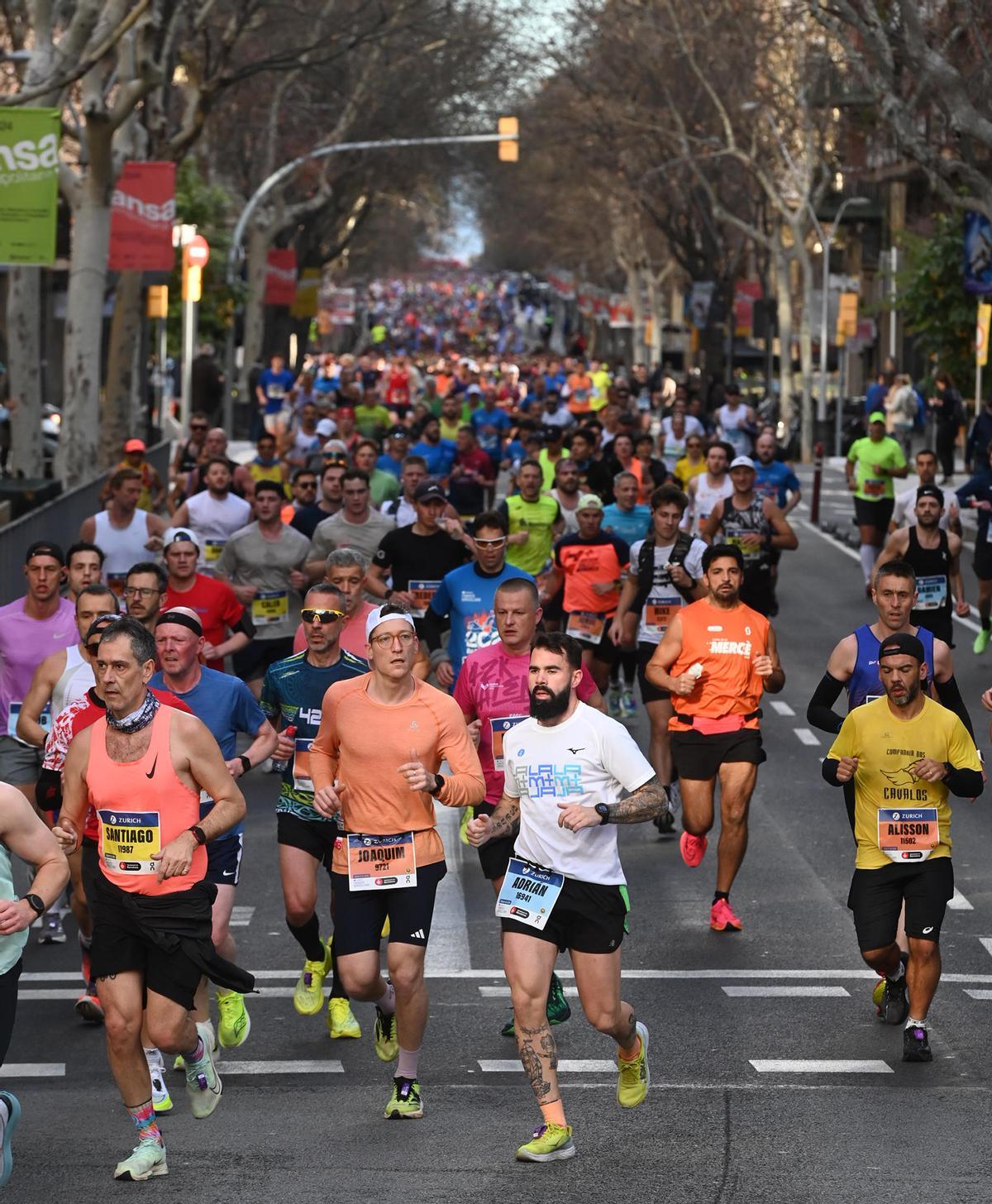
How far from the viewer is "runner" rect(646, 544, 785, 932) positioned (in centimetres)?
1073

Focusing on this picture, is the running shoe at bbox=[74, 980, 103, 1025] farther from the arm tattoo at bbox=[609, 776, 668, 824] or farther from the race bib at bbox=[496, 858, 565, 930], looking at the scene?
the arm tattoo at bbox=[609, 776, 668, 824]

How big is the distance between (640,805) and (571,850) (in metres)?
0.28

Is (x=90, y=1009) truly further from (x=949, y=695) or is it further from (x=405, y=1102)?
(x=949, y=695)

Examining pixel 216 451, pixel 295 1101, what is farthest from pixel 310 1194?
pixel 216 451

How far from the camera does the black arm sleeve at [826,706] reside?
948cm

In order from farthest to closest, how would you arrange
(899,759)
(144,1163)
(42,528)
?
(42,528)
(899,759)
(144,1163)

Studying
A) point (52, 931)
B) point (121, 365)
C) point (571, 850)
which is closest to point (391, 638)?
point (571, 850)

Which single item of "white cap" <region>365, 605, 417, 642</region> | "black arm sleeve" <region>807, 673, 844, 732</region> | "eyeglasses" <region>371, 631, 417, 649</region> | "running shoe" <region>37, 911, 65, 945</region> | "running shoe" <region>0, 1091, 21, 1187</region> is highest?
"white cap" <region>365, 605, 417, 642</region>

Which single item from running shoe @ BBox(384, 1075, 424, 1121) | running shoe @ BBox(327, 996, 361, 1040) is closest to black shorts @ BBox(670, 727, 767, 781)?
running shoe @ BBox(327, 996, 361, 1040)

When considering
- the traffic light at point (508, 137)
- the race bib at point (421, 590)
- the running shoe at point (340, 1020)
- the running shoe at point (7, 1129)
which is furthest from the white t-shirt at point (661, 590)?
the traffic light at point (508, 137)

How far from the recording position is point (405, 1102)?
772 centimetres

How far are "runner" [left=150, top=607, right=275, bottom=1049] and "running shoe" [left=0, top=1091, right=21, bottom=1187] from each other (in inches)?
79.1

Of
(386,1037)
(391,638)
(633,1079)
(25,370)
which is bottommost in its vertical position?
(386,1037)

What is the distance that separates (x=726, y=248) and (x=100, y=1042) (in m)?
53.7
